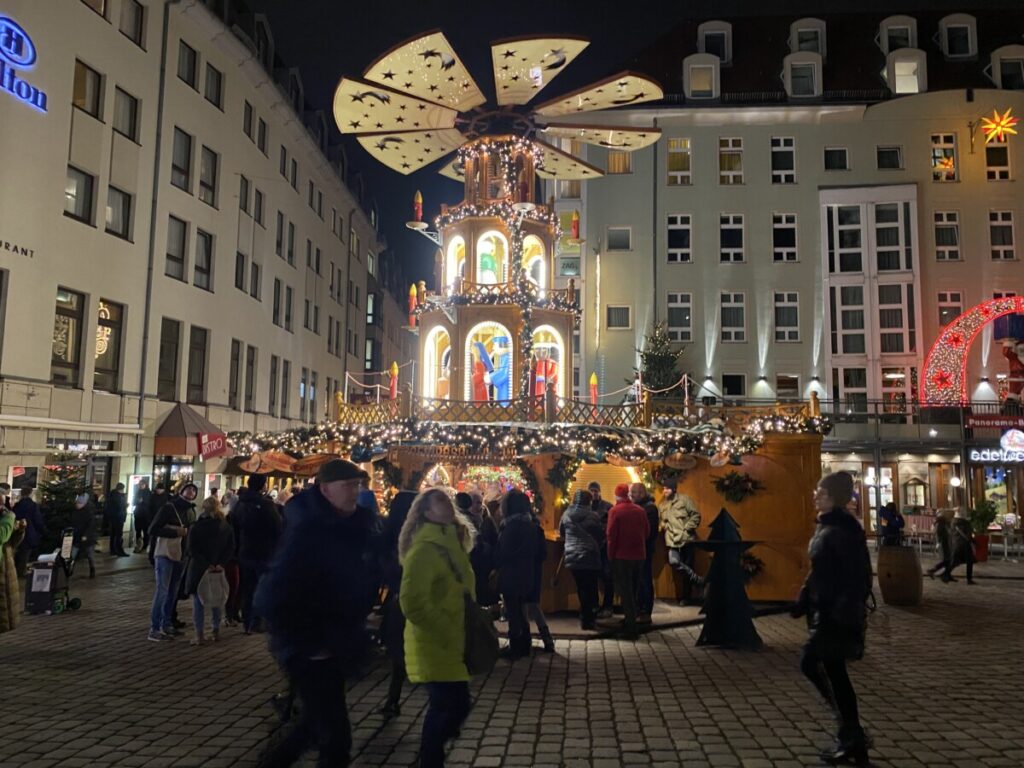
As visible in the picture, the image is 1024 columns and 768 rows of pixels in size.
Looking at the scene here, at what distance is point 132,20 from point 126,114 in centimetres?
280

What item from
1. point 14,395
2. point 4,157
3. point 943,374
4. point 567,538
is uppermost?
point 4,157

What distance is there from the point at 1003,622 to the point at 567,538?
7132 millimetres

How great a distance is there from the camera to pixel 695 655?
10.0 m

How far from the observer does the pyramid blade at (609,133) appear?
18844 mm

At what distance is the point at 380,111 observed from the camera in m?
17.8

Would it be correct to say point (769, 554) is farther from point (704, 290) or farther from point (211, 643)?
point (704, 290)

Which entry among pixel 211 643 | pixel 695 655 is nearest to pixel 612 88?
pixel 695 655

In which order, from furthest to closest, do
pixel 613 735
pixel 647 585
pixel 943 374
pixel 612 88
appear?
pixel 943 374 → pixel 612 88 → pixel 647 585 → pixel 613 735

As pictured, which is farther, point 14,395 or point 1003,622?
point 14,395

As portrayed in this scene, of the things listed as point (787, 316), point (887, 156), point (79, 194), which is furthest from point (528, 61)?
point (887, 156)

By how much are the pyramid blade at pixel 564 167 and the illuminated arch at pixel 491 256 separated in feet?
8.92

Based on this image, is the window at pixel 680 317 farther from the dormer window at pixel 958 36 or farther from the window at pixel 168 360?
the window at pixel 168 360

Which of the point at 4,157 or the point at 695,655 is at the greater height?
the point at 4,157

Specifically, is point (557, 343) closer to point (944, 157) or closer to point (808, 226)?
point (808, 226)
